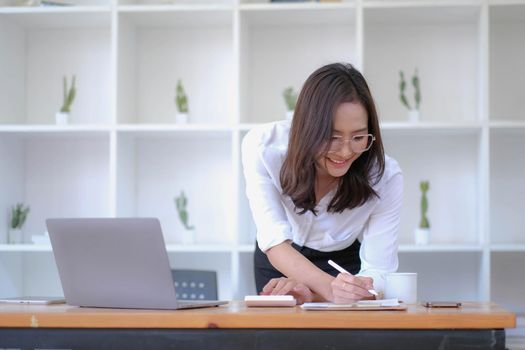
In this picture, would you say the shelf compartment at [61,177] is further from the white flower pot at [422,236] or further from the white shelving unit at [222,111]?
the white flower pot at [422,236]

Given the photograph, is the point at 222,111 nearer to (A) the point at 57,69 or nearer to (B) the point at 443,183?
(A) the point at 57,69

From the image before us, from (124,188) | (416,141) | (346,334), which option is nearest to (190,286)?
(124,188)

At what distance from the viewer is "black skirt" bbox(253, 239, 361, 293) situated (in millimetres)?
2546

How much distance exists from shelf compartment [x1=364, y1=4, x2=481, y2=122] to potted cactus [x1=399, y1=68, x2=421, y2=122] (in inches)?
1.6

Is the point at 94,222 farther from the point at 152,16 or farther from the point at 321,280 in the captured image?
the point at 152,16

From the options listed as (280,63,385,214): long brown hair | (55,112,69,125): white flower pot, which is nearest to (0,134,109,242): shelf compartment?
(55,112,69,125): white flower pot

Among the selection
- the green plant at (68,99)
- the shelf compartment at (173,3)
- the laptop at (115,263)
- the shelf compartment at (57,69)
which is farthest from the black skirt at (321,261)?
the shelf compartment at (57,69)

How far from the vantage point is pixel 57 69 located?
4172 millimetres

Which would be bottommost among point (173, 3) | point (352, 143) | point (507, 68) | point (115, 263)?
point (115, 263)

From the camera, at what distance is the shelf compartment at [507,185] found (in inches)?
155

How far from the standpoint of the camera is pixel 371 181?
234 cm

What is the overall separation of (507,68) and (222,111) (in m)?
1.35

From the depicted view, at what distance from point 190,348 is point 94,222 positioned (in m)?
0.37

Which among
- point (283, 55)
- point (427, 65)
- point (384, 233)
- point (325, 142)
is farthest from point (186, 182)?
point (325, 142)
